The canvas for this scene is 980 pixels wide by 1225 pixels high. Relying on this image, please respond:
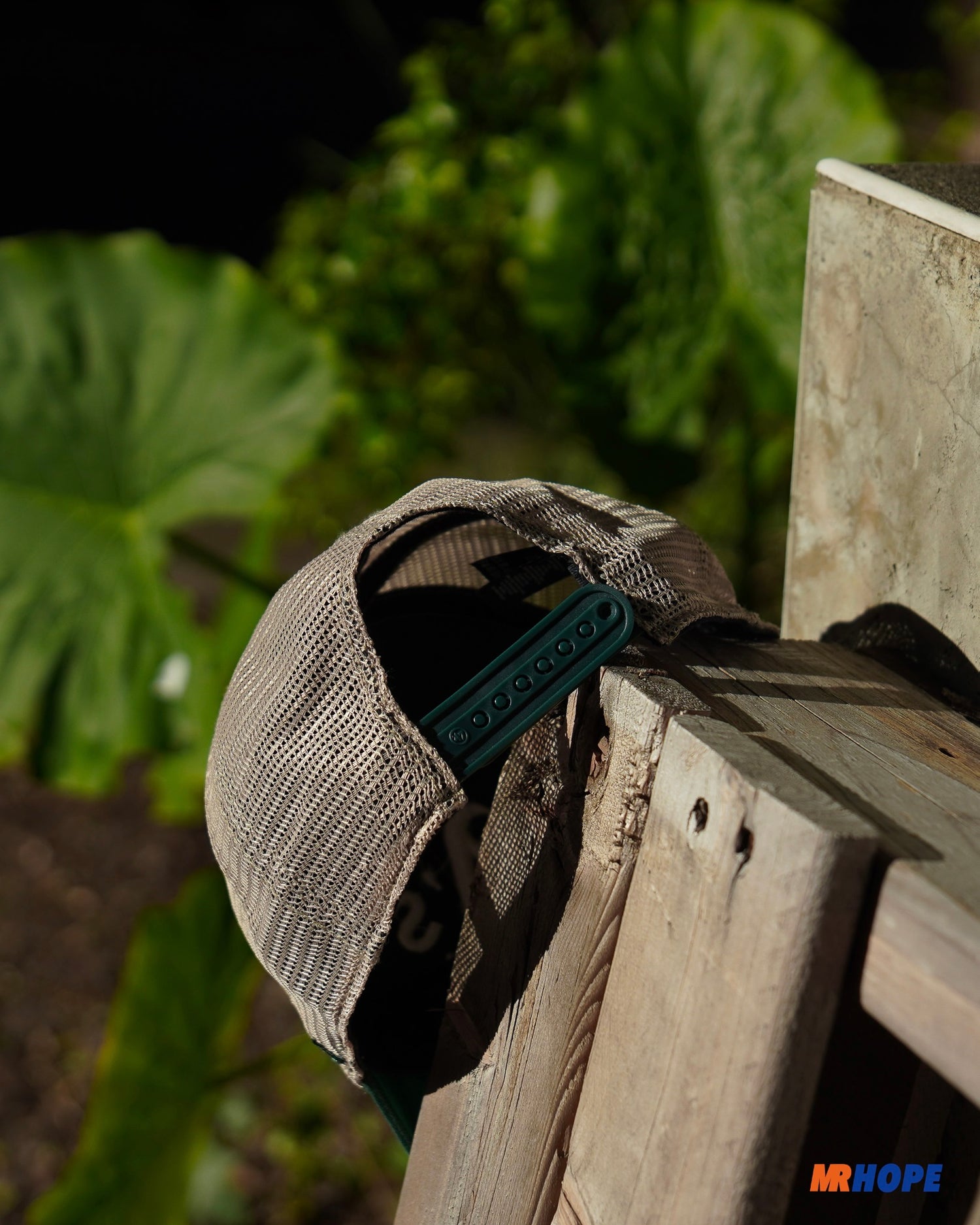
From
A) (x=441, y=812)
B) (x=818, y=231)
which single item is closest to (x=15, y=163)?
(x=818, y=231)

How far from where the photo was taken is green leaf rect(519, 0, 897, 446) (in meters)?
1.70

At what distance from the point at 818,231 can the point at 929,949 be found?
2.06 ft

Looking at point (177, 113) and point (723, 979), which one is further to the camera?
point (177, 113)

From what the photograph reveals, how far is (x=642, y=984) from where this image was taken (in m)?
0.63

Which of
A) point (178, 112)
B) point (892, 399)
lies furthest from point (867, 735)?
point (178, 112)

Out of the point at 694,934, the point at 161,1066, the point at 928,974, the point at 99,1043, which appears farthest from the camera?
the point at 99,1043

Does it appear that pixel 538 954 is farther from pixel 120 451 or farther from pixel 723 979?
pixel 120 451

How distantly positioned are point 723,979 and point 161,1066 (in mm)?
1301

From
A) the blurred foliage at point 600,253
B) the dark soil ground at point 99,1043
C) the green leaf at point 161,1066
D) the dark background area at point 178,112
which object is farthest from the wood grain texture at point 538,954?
the dark background area at point 178,112

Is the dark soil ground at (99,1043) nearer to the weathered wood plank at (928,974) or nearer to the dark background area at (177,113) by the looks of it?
the weathered wood plank at (928,974)

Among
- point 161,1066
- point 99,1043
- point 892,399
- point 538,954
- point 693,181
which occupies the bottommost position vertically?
point 99,1043

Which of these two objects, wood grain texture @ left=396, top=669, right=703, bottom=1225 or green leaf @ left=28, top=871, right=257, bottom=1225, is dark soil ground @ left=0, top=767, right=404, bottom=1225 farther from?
wood grain texture @ left=396, top=669, right=703, bottom=1225

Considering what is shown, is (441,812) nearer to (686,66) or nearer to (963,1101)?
(963,1101)

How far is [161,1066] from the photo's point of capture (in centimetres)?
158
